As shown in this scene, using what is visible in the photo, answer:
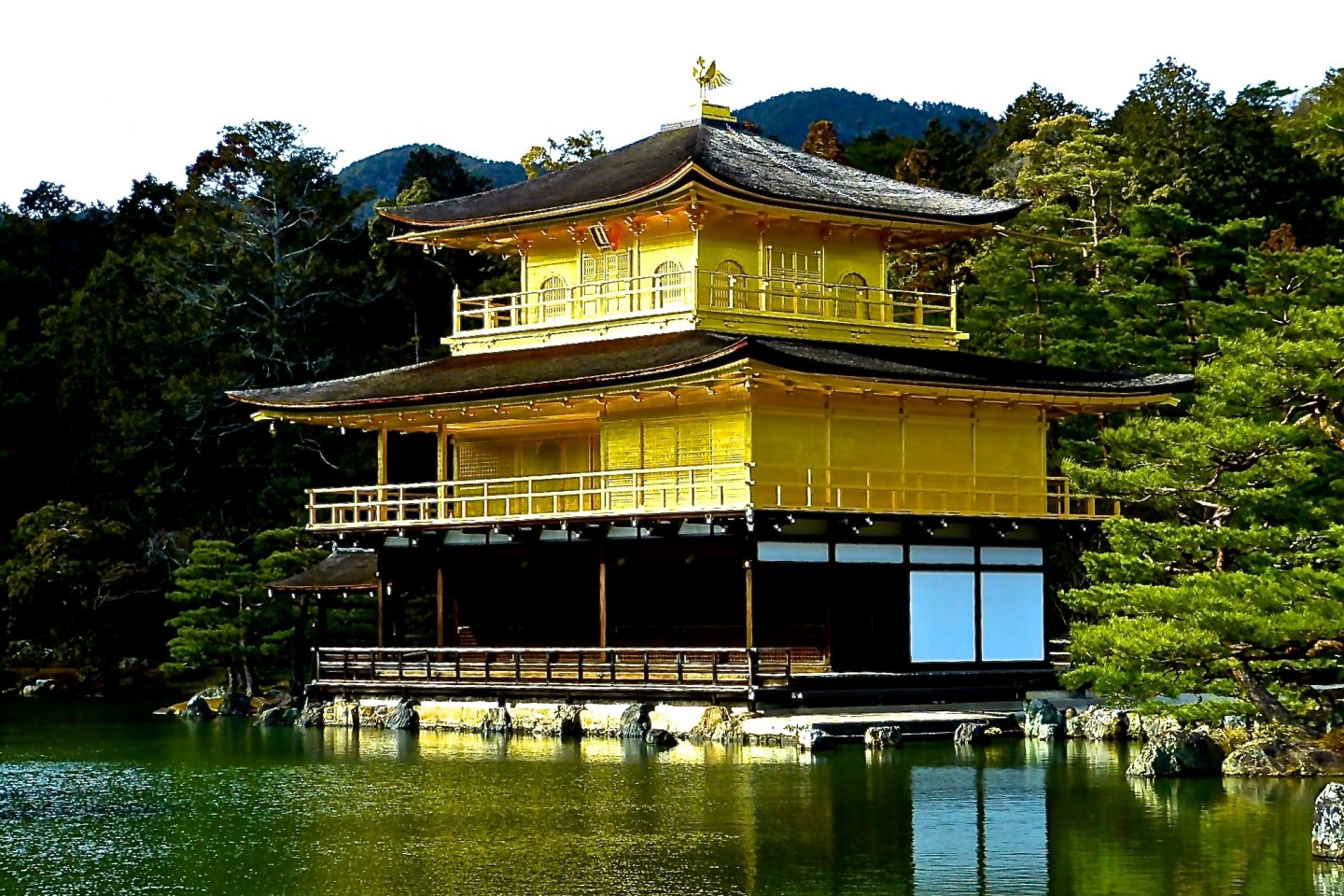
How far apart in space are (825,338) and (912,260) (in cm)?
2223

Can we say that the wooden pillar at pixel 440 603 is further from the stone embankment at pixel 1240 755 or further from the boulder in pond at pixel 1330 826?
the boulder in pond at pixel 1330 826

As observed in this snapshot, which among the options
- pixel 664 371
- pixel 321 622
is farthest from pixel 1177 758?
pixel 321 622

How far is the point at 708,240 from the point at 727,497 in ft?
18.5

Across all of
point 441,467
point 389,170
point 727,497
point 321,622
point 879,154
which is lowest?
point 321,622

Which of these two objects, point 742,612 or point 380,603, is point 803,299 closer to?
point 742,612

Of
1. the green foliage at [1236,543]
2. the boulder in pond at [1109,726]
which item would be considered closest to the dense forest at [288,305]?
the green foliage at [1236,543]

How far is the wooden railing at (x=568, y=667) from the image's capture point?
115 feet

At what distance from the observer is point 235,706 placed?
1734 inches

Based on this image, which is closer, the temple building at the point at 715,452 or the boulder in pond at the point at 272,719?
the temple building at the point at 715,452

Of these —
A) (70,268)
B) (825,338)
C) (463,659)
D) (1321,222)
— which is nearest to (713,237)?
(825,338)

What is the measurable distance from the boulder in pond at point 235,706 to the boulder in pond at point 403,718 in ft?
19.4

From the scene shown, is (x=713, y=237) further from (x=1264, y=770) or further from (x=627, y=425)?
(x=1264, y=770)

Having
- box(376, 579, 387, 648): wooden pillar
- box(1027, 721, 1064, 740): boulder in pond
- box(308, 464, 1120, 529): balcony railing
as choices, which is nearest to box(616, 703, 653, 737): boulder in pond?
box(308, 464, 1120, 529): balcony railing

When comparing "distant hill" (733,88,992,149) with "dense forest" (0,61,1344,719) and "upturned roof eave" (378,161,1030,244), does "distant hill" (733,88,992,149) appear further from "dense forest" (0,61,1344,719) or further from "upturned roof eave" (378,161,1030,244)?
"upturned roof eave" (378,161,1030,244)
